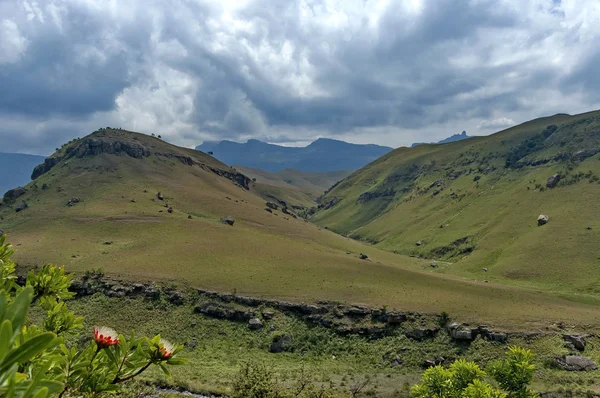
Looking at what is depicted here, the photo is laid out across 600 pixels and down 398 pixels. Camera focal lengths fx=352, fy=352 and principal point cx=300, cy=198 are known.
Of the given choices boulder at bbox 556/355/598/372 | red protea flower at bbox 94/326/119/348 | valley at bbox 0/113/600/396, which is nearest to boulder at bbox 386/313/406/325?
valley at bbox 0/113/600/396

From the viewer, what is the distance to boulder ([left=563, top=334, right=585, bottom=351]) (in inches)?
1446

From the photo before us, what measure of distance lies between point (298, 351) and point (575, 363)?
2782cm

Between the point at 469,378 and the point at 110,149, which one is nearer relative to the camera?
the point at 469,378

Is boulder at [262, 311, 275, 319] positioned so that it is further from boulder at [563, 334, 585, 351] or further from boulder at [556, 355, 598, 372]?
boulder at [563, 334, 585, 351]

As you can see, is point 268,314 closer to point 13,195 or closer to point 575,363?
point 575,363

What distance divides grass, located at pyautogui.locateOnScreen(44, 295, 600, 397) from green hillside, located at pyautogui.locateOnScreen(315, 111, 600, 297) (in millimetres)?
31495

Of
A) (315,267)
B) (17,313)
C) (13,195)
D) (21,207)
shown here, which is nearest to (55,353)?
(17,313)

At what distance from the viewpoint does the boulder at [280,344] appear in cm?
4088

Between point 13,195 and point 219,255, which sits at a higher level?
point 13,195

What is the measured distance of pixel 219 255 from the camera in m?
62.4

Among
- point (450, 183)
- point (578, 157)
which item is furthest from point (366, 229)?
point (578, 157)

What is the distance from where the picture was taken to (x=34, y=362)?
15.6 ft

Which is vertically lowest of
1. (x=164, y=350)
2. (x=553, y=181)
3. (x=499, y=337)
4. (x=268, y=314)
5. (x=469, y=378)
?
(x=499, y=337)

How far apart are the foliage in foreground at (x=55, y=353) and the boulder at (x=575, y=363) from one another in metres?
42.2
